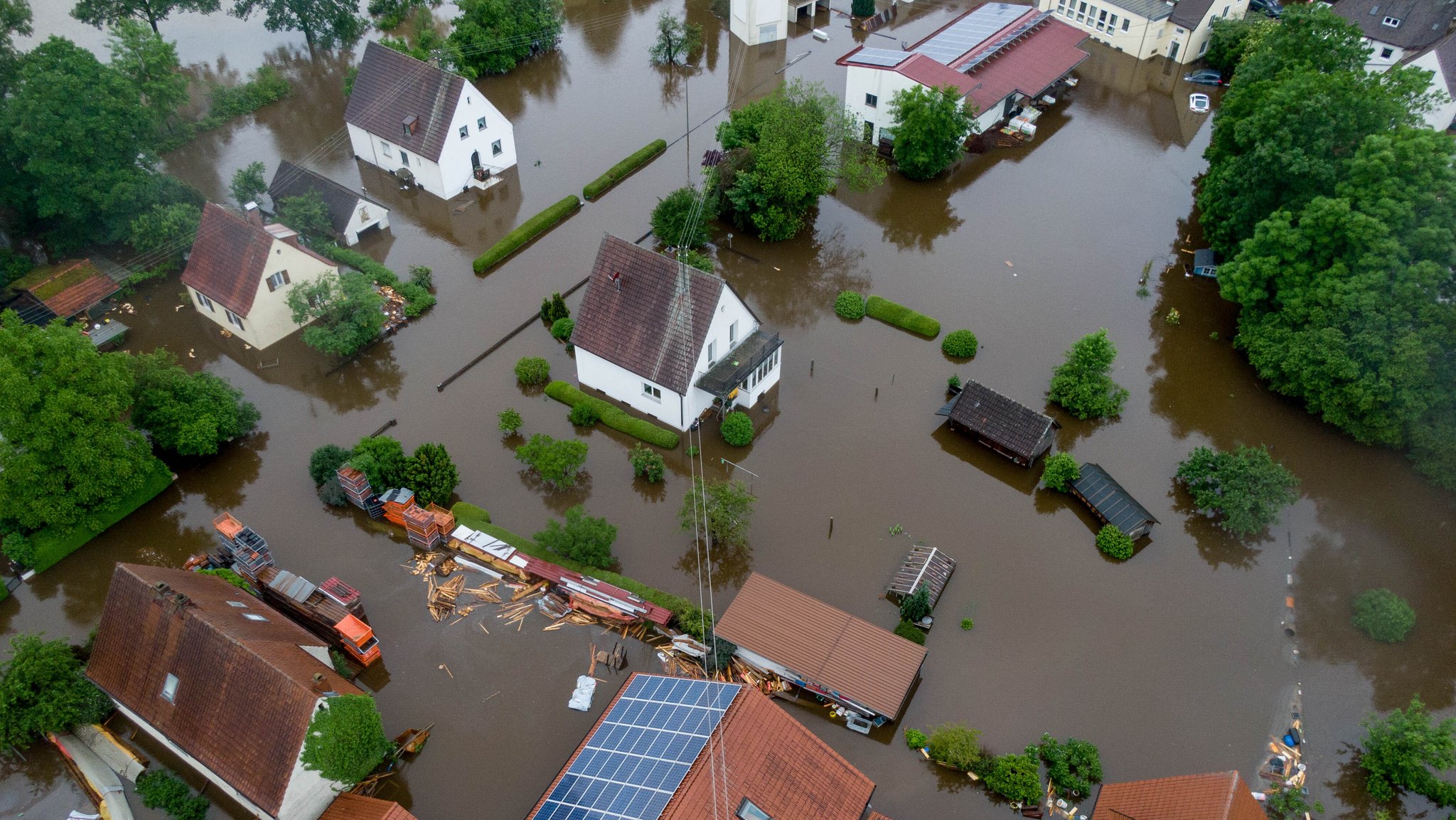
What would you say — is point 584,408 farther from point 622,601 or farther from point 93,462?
point 93,462

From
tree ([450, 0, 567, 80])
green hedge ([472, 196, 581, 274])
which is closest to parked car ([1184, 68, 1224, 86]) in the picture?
green hedge ([472, 196, 581, 274])

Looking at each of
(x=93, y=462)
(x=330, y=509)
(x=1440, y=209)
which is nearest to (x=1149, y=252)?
(x=1440, y=209)

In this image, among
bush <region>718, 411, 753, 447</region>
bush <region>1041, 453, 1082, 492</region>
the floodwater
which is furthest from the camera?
bush <region>718, 411, 753, 447</region>

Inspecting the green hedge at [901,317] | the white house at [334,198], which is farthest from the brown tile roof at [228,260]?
the green hedge at [901,317]

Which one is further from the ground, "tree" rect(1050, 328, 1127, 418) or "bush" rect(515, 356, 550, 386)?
"tree" rect(1050, 328, 1127, 418)

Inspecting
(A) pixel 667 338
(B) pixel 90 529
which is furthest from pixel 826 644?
(B) pixel 90 529

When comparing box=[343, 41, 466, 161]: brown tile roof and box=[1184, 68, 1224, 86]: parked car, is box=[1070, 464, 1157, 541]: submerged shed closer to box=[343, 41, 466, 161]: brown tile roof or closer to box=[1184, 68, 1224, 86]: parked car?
box=[343, 41, 466, 161]: brown tile roof

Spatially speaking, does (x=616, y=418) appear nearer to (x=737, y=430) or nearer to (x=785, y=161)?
(x=737, y=430)
